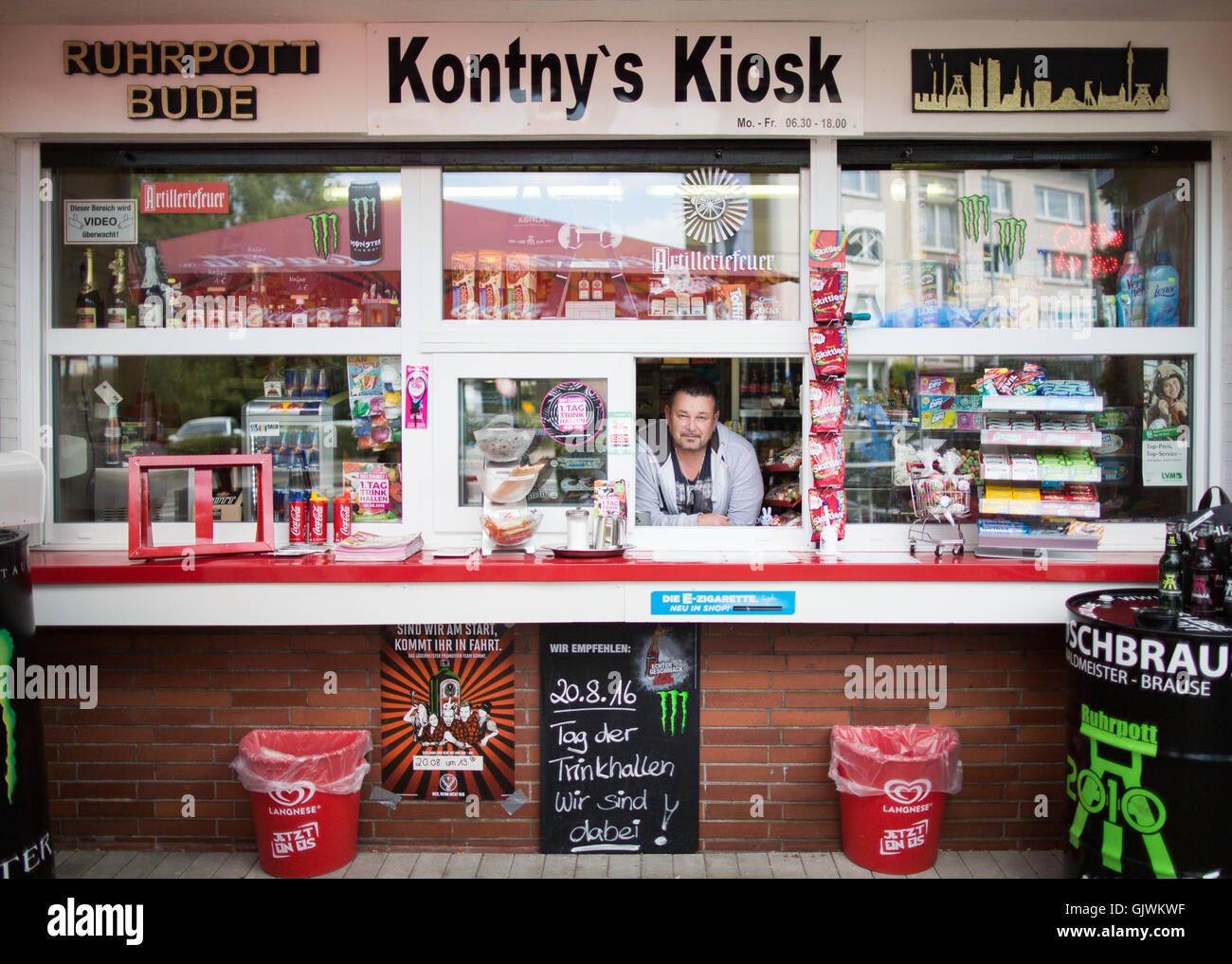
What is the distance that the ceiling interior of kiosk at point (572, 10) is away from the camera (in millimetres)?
3568

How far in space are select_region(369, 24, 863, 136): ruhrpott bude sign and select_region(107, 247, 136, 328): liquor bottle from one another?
1379 mm

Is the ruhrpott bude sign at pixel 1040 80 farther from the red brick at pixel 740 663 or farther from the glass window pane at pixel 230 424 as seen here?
the glass window pane at pixel 230 424

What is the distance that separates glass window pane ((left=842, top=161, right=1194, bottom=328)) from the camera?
3908 millimetres

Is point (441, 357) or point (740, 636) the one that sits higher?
point (441, 357)

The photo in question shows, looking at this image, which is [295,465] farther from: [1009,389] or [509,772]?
[1009,389]

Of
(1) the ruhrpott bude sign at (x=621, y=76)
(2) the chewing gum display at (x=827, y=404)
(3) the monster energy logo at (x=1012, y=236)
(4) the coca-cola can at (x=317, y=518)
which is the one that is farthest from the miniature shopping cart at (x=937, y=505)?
(4) the coca-cola can at (x=317, y=518)

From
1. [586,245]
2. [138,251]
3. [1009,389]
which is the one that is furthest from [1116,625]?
[138,251]

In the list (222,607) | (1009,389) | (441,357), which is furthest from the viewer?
(441,357)

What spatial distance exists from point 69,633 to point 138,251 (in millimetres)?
1740

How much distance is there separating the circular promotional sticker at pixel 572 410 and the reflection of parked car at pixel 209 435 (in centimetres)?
143

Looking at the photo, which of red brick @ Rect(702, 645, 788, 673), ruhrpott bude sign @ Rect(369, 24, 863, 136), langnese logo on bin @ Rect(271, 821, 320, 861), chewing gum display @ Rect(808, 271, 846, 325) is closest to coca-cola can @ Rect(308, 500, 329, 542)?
langnese logo on bin @ Rect(271, 821, 320, 861)

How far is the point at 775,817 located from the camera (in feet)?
11.9

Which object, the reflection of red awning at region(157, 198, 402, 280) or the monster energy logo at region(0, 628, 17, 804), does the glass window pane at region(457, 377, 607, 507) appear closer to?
the reflection of red awning at region(157, 198, 402, 280)

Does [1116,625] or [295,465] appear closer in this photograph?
[1116,625]
